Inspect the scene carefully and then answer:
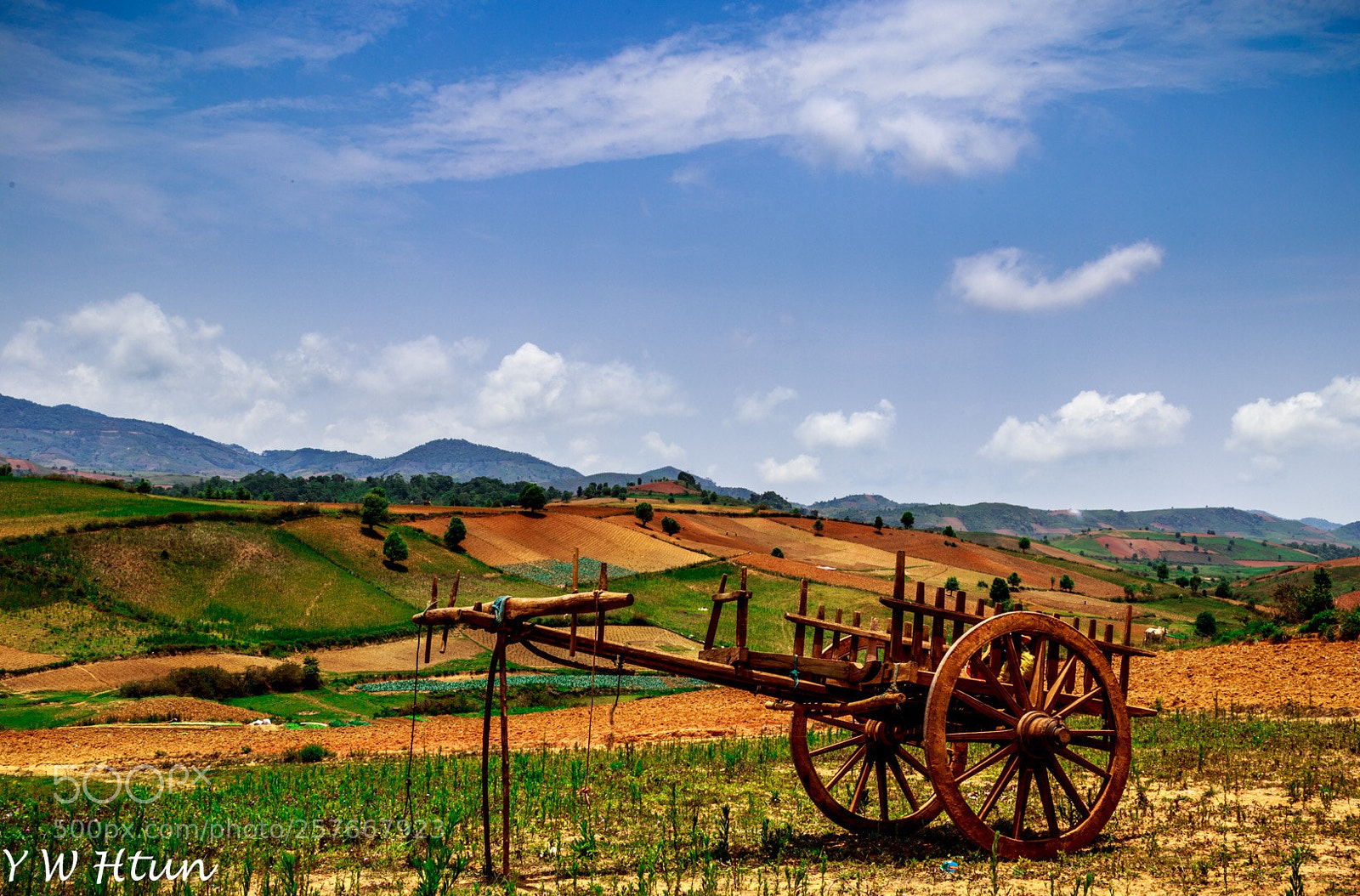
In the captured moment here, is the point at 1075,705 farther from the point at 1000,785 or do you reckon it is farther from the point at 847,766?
the point at 847,766

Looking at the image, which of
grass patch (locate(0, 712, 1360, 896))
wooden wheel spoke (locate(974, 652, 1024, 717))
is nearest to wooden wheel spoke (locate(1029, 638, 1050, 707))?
wooden wheel spoke (locate(974, 652, 1024, 717))

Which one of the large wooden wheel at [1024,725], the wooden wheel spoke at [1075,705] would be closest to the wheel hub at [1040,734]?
the large wooden wheel at [1024,725]

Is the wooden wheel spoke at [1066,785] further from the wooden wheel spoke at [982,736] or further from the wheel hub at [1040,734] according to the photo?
the wooden wheel spoke at [982,736]

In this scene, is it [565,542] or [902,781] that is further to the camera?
[565,542]

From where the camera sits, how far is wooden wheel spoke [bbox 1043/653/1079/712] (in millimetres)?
8820

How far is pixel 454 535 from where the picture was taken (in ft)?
210

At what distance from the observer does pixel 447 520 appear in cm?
7219

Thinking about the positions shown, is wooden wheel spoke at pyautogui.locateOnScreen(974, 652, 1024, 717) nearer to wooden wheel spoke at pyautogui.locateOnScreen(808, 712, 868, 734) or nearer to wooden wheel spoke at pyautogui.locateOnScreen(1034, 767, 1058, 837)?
wooden wheel spoke at pyautogui.locateOnScreen(1034, 767, 1058, 837)

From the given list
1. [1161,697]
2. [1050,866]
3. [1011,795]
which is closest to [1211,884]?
[1050,866]

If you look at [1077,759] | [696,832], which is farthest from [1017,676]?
[696,832]

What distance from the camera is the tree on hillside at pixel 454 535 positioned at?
63.8 m

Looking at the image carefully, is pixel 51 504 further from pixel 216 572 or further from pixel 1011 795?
pixel 1011 795

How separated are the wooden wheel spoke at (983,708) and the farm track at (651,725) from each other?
10055mm

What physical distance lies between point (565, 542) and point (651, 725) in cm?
4780
